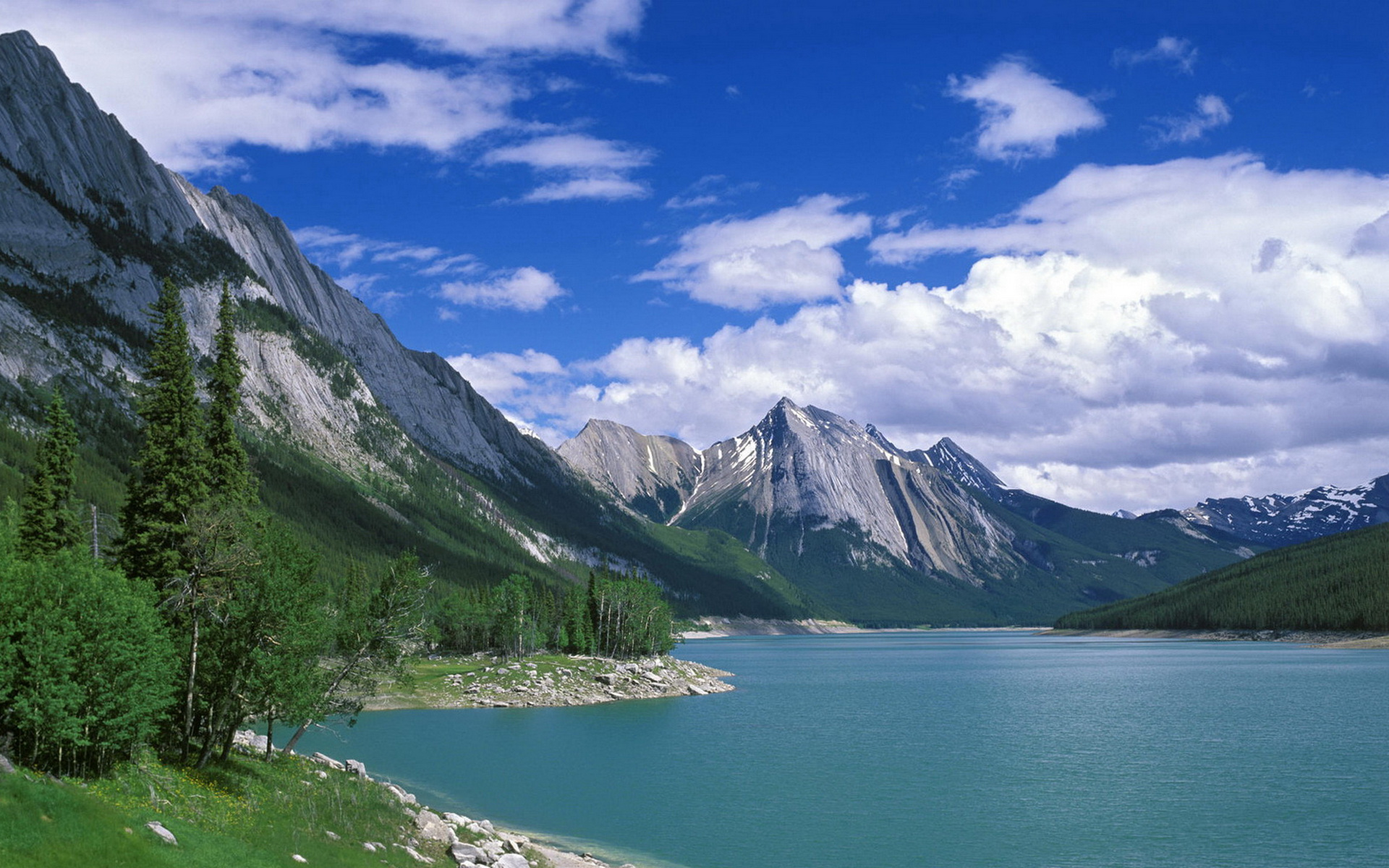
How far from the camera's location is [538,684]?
11644cm

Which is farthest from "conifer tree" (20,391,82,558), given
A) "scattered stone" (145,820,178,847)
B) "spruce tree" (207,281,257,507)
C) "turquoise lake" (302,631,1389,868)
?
"scattered stone" (145,820,178,847)

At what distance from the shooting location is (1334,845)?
4488 centimetres

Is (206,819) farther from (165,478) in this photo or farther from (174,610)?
(165,478)

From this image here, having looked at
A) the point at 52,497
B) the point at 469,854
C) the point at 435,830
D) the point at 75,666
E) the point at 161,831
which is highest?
the point at 52,497

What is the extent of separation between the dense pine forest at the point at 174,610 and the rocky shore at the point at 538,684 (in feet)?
158

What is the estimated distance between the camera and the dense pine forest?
34.2 meters

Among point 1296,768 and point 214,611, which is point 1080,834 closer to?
point 1296,768

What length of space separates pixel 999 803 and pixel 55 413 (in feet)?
220

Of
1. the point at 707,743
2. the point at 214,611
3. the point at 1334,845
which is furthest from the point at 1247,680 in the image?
the point at 214,611

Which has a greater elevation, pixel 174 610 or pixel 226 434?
pixel 226 434

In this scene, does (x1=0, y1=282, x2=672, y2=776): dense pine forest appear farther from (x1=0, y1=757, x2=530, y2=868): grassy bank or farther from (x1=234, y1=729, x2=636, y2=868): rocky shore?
(x1=234, y1=729, x2=636, y2=868): rocky shore

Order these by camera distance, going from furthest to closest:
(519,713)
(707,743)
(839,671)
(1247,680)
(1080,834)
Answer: (839,671) < (1247,680) < (519,713) < (707,743) < (1080,834)

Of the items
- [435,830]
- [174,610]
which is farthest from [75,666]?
[435,830]

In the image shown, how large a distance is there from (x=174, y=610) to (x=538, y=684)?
3029 inches
